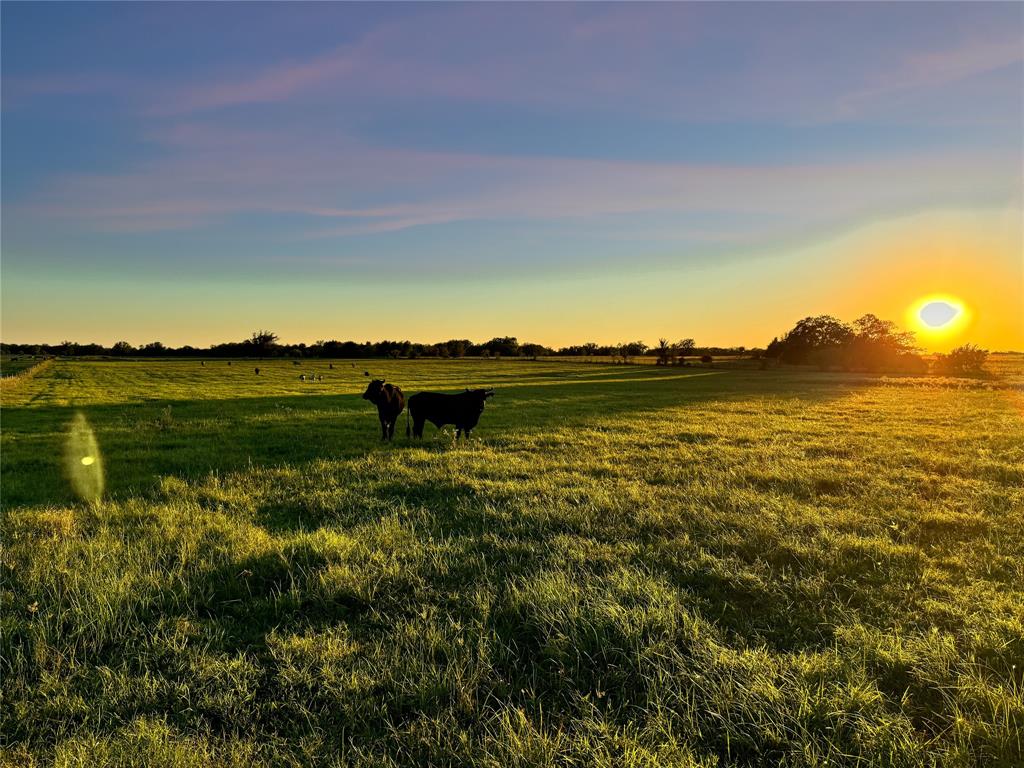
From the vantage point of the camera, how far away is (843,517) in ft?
22.9

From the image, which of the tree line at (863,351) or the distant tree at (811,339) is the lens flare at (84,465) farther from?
the distant tree at (811,339)

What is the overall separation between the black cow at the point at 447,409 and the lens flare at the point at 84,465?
7.48 metres

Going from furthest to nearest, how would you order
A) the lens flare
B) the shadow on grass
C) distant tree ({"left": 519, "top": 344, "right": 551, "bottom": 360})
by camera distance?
1. distant tree ({"left": 519, "top": 344, "right": 551, "bottom": 360})
2. the shadow on grass
3. the lens flare

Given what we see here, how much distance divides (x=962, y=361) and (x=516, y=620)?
278 ft

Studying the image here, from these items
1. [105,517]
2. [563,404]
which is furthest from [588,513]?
[563,404]

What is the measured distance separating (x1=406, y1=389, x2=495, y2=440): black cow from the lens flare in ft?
24.6

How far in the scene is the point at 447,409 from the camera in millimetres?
14648

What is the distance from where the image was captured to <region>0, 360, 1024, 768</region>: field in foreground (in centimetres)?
286

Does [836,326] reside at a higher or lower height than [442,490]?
higher

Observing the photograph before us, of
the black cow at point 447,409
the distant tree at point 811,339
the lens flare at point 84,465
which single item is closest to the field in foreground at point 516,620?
the lens flare at point 84,465

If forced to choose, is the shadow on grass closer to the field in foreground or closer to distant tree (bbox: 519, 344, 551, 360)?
the field in foreground

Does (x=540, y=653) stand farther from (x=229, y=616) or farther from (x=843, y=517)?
(x=843, y=517)

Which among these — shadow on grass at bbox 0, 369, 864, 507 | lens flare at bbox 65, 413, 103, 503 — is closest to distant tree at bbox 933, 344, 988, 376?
shadow on grass at bbox 0, 369, 864, 507

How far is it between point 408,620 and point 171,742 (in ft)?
5.65
